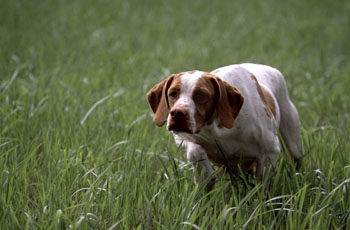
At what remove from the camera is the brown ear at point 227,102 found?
2854 millimetres

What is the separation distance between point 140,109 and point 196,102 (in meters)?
2.41

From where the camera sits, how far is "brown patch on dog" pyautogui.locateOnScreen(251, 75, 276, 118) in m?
3.20

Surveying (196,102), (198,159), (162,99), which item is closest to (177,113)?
(196,102)

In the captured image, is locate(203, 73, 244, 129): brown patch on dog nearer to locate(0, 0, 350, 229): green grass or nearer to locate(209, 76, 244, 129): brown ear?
locate(209, 76, 244, 129): brown ear

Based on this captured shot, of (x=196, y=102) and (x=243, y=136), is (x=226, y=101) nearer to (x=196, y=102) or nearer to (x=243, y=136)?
(x=196, y=102)

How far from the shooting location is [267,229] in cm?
263

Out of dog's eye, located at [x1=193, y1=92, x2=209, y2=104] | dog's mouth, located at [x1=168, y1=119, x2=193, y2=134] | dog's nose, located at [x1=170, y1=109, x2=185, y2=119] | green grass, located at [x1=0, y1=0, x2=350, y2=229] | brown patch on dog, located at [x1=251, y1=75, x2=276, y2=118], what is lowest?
green grass, located at [x1=0, y1=0, x2=350, y2=229]

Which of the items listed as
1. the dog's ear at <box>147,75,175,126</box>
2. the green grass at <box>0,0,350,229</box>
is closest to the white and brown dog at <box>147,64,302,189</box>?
the dog's ear at <box>147,75,175,126</box>

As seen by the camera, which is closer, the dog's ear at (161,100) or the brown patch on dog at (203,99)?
the brown patch on dog at (203,99)

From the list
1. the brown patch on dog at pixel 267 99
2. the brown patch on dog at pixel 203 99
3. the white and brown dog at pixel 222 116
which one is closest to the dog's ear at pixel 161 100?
the white and brown dog at pixel 222 116

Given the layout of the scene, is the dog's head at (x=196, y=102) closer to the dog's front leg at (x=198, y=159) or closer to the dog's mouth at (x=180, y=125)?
the dog's mouth at (x=180, y=125)

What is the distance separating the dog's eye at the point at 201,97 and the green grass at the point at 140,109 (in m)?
0.47

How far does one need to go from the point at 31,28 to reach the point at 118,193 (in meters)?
6.76

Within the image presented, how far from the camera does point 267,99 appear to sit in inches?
130
